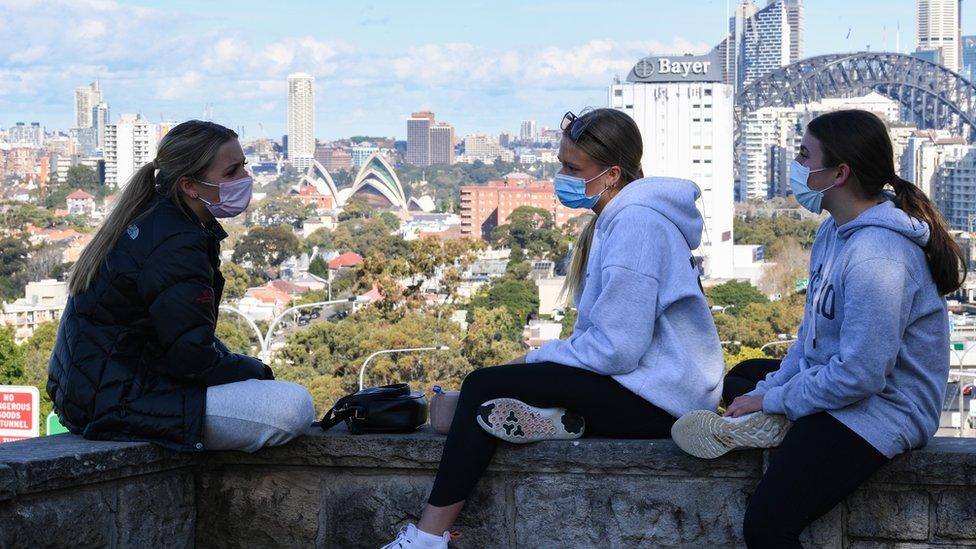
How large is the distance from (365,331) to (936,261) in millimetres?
27370

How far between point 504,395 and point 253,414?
1.92ft

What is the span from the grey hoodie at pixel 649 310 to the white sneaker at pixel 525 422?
0.40 ft

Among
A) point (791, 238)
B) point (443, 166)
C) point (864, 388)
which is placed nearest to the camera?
point (864, 388)

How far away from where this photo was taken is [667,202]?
3.04m

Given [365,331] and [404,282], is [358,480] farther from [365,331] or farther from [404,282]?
[404,282]

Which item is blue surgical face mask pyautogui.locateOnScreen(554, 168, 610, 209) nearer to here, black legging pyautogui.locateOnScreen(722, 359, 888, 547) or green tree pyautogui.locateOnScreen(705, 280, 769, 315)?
black legging pyautogui.locateOnScreen(722, 359, 888, 547)

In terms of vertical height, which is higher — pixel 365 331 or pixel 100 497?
pixel 100 497

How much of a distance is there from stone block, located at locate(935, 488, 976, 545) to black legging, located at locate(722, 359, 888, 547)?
0.21 m

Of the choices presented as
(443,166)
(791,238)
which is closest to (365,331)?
(791,238)

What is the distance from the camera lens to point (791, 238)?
78.2 meters

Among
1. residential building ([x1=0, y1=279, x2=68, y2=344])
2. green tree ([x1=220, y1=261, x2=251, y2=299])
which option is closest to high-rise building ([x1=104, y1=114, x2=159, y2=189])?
residential building ([x1=0, y1=279, x2=68, y2=344])

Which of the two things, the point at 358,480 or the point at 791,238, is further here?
the point at 791,238

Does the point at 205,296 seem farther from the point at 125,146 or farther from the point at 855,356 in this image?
the point at 125,146

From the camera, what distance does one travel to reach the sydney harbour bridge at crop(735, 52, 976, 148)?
139m
